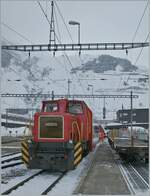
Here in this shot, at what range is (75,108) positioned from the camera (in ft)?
49.0

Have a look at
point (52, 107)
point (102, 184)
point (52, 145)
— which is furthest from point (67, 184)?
point (52, 107)

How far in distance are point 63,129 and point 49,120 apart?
1.83ft

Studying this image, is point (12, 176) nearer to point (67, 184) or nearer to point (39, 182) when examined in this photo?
point (39, 182)

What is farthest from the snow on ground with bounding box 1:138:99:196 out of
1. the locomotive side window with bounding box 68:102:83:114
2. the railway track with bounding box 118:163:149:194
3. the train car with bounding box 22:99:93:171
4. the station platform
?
the locomotive side window with bounding box 68:102:83:114

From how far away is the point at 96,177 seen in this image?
37.5 ft

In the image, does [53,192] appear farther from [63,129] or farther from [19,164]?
[19,164]

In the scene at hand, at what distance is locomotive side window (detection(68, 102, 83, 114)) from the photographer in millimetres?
14656

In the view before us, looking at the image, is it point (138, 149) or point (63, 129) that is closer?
point (63, 129)

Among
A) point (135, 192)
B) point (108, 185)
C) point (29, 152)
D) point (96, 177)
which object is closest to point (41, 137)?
point (29, 152)

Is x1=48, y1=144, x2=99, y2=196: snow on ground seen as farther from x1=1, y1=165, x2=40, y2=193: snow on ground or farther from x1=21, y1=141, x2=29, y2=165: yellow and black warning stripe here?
x1=21, y1=141, x2=29, y2=165: yellow and black warning stripe

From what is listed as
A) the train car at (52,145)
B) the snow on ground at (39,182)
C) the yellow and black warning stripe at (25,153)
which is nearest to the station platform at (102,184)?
the snow on ground at (39,182)

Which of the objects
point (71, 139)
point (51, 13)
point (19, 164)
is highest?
point (51, 13)

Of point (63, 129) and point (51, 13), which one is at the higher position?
point (51, 13)

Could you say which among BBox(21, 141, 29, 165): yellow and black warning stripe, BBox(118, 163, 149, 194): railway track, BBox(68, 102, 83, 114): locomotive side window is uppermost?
BBox(68, 102, 83, 114): locomotive side window
